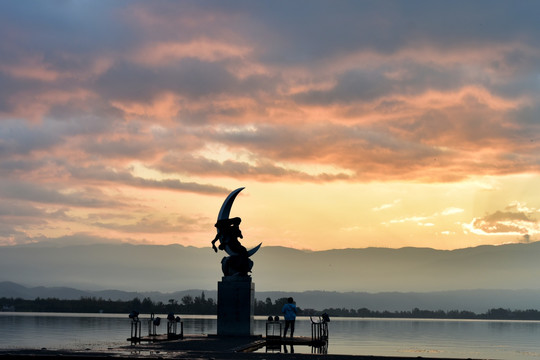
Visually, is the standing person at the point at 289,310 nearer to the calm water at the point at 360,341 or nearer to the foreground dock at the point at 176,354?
the calm water at the point at 360,341

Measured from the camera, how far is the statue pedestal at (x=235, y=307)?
42.2 m

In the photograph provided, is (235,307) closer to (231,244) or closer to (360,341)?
(231,244)

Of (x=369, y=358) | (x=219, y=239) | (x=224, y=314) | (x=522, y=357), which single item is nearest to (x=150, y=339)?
(x=224, y=314)

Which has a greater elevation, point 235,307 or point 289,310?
point 235,307

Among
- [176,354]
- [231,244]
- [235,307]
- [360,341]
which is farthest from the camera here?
[360,341]

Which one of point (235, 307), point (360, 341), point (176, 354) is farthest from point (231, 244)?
point (360, 341)

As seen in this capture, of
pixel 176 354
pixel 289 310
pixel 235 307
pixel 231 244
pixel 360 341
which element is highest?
pixel 231 244

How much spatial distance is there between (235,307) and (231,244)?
3.70 m

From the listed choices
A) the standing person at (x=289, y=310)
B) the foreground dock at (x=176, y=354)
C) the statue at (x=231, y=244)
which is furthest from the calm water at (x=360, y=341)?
the statue at (x=231, y=244)

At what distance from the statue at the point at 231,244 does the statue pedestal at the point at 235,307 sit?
0.69 meters

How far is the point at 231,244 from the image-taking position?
1722 inches

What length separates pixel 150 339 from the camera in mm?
39000

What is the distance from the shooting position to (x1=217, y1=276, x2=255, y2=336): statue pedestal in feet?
138

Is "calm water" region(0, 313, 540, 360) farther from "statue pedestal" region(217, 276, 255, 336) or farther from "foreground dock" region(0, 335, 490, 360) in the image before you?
"foreground dock" region(0, 335, 490, 360)
